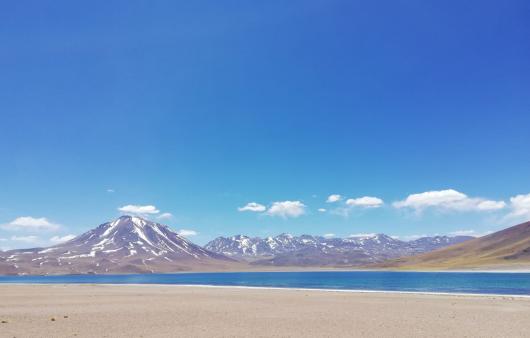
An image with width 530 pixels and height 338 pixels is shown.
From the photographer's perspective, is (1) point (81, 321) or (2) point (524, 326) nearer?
(2) point (524, 326)

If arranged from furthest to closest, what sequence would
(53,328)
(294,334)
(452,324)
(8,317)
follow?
(8,317)
(452,324)
(53,328)
(294,334)

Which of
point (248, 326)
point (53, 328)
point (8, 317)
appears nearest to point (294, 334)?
point (248, 326)

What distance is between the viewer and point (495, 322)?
96.0 feet

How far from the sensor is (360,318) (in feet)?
104

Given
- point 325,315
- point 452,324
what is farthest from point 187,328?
point 452,324

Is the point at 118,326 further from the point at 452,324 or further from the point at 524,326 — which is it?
the point at 524,326

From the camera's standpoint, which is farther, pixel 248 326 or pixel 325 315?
pixel 325 315

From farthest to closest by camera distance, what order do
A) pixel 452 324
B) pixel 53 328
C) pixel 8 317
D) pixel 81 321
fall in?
pixel 8 317, pixel 81 321, pixel 452 324, pixel 53 328

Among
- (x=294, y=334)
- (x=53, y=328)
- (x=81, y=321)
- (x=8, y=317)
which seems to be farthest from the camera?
(x=8, y=317)

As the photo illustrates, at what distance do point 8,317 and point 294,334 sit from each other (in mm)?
24178

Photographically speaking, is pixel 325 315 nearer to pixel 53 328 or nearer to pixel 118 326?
pixel 118 326

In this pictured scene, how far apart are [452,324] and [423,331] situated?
A: 476 cm

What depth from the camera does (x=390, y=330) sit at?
2548 cm

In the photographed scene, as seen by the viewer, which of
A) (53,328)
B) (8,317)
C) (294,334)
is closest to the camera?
(294,334)
